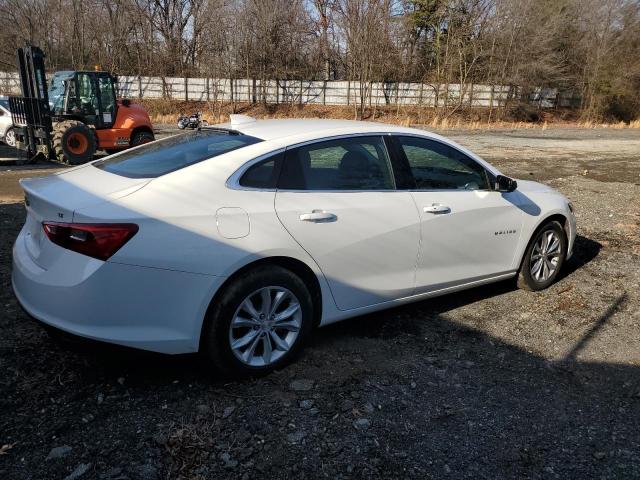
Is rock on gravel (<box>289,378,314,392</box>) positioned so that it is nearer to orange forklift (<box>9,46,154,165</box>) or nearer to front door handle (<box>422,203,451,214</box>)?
front door handle (<box>422,203,451,214</box>)

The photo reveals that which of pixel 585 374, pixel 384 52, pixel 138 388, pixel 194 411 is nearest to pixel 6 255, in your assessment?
pixel 138 388

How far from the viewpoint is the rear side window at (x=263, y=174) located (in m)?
3.28

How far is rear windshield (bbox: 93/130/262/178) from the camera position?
133 inches

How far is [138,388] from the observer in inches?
126

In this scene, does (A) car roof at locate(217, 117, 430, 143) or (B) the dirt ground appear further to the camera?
(A) car roof at locate(217, 117, 430, 143)

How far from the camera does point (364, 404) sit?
317cm

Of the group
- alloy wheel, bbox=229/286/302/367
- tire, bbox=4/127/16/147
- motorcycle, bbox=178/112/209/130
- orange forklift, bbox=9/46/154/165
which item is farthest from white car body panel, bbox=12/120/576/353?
tire, bbox=4/127/16/147

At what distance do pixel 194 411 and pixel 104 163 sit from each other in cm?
193

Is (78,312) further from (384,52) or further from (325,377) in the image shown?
(384,52)

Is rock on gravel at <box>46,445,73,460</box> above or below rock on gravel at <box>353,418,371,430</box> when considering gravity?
above

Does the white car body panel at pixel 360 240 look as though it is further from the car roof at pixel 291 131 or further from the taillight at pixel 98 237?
the taillight at pixel 98 237

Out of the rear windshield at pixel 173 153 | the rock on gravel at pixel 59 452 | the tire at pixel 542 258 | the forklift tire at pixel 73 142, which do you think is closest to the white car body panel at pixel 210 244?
the rear windshield at pixel 173 153

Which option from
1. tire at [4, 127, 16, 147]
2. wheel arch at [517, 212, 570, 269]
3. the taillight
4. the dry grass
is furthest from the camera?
the dry grass

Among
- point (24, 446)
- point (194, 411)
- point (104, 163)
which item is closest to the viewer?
point (24, 446)
